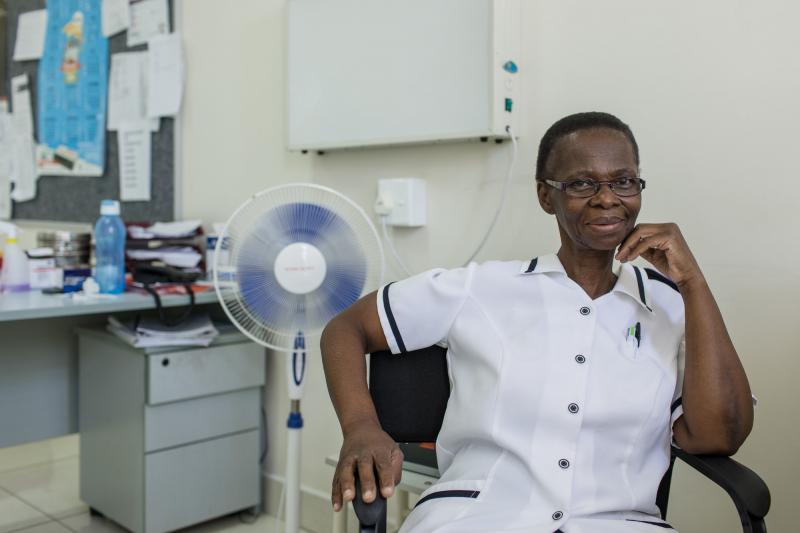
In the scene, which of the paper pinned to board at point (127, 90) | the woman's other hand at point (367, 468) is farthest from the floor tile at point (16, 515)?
the woman's other hand at point (367, 468)

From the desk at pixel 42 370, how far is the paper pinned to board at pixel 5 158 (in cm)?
127

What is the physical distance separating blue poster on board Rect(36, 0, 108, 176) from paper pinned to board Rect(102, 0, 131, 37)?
39 mm

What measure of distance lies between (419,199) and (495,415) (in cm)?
78

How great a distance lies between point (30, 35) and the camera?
9.57ft

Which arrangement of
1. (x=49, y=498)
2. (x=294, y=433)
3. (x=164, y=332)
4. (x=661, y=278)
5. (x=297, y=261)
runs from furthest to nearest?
(x=49, y=498) < (x=164, y=332) < (x=294, y=433) < (x=297, y=261) < (x=661, y=278)

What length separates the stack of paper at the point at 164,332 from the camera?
1.85 m

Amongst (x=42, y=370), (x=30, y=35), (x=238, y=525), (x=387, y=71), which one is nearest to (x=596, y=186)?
(x=387, y=71)

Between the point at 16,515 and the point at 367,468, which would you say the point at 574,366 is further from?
the point at 16,515

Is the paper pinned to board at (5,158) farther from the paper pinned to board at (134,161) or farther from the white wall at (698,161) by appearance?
the white wall at (698,161)

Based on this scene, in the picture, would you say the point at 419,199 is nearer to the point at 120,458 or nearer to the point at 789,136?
the point at 789,136

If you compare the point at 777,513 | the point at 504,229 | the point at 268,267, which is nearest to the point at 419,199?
the point at 504,229

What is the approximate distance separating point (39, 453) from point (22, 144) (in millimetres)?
1246

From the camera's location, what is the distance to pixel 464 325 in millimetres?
1126

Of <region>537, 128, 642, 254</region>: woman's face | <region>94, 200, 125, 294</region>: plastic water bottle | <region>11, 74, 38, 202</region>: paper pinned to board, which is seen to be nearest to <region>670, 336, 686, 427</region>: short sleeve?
<region>537, 128, 642, 254</region>: woman's face
